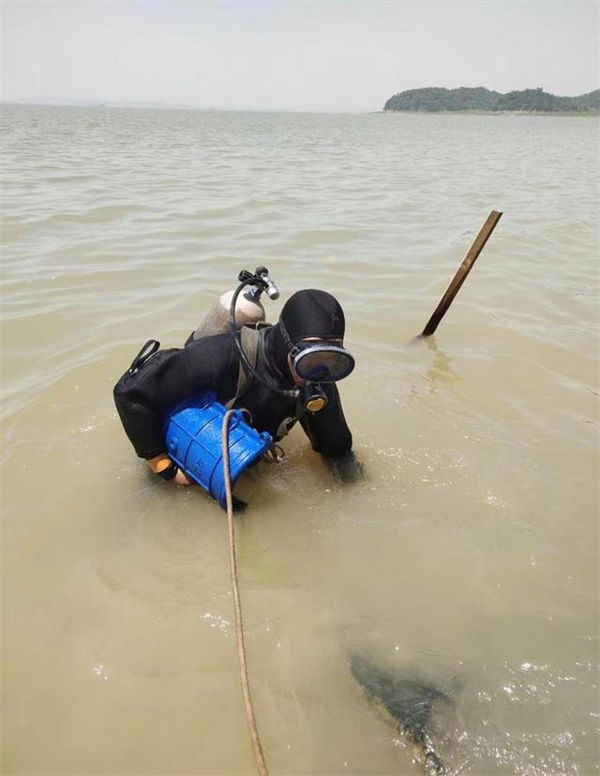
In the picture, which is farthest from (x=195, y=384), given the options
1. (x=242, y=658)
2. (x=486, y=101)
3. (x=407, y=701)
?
(x=486, y=101)

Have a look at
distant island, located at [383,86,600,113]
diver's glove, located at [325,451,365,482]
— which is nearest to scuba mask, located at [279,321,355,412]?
diver's glove, located at [325,451,365,482]

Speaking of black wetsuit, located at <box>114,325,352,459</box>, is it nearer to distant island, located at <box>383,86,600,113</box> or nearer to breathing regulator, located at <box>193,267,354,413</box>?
breathing regulator, located at <box>193,267,354,413</box>

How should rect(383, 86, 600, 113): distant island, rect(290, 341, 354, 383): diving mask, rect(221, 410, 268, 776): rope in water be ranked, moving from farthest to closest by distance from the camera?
rect(383, 86, 600, 113): distant island
rect(290, 341, 354, 383): diving mask
rect(221, 410, 268, 776): rope in water

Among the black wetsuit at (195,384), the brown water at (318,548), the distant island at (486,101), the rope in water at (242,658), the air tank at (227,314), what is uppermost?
the air tank at (227,314)

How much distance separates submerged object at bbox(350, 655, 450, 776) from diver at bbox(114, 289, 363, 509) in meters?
1.21

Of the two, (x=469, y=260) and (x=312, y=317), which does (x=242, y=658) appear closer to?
(x=312, y=317)

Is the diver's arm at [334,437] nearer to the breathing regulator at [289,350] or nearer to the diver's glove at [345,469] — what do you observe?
the diver's glove at [345,469]

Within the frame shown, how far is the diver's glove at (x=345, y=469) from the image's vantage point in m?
3.78

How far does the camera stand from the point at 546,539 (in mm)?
3389

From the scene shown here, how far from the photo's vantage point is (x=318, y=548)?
10.7 feet

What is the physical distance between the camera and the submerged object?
2.20 m

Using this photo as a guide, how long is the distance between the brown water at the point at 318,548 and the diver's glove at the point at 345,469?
0.11 m

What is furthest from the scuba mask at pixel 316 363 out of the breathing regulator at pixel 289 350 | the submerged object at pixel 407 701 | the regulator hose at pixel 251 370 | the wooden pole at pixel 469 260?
the wooden pole at pixel 469 260

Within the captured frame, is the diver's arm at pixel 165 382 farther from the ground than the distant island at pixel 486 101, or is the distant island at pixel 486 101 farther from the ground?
the diver's arm at pixel 165 382
